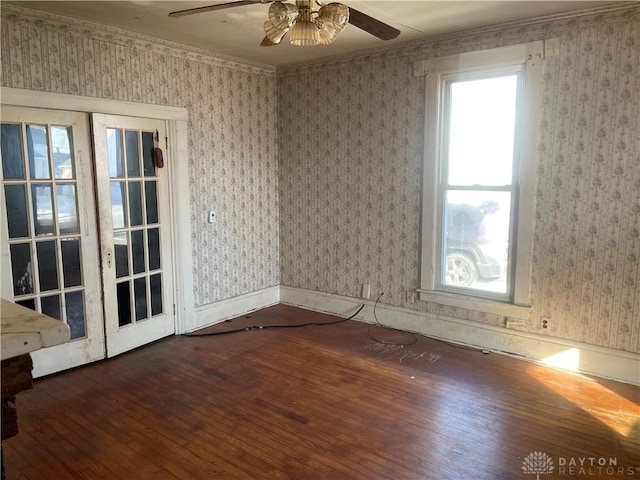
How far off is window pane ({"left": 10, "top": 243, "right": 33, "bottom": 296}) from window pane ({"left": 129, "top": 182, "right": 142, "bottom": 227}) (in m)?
0.85

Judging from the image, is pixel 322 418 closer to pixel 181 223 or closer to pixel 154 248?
pixel 154 248

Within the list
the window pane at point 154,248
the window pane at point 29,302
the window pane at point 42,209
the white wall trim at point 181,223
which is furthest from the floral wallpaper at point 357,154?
the window pane at point 29,302

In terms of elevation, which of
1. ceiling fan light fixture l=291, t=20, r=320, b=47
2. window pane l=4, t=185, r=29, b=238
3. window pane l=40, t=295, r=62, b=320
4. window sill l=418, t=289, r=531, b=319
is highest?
ceiling fan light fixture l=291, t=20, r=320, b=47

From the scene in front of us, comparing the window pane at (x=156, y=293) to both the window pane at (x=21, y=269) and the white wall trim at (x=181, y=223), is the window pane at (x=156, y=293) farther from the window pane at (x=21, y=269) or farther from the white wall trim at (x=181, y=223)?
the window pane at (x=21, y=269)

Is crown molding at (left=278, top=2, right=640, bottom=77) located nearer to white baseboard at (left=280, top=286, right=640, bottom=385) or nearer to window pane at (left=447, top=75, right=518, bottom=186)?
window pane at (left=447, top=75, right=518, bottom=186)

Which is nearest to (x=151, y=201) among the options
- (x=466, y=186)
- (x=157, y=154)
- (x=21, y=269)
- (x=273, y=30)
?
(x=157, y=154)

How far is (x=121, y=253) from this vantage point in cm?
399

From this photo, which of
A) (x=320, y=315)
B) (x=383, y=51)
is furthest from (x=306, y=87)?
(x=320, y=315)

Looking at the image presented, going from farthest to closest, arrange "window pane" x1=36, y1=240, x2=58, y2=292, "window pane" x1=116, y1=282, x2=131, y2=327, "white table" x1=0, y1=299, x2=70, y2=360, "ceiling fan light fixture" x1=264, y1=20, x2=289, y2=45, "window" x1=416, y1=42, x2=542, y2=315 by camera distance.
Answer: "window pane" x1=116, y1=282, x2=131, y2=327 → "window" x1=416, y1=42, x2=542, y2=315 → "window pane" x1=36, y1=240, x2=58, y2=292 → "ceiling fan light fixture" x1=264, y1=20, x2=289, y2=45 → "white table" x1=0, y1=299, x2=70, y2=360

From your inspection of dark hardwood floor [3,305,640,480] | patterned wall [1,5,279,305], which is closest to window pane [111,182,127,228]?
patterned wall [1,5,279,305]

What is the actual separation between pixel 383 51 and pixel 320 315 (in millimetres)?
2814

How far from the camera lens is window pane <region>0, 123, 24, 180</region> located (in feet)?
10.7

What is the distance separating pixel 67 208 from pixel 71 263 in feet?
1.42

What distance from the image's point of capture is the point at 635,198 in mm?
3361
